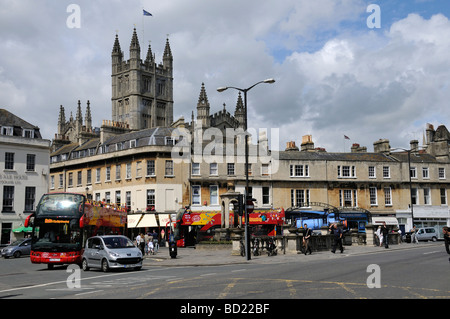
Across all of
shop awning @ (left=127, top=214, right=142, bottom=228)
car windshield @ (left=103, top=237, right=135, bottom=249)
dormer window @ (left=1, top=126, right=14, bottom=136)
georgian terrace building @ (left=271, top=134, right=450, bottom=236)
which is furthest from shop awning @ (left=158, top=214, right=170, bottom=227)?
car windshield @ (left=103, top=237, right=135, bottom=249)

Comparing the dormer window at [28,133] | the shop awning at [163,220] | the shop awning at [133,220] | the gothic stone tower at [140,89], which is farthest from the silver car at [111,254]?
the gothic stone tower at [140,89]

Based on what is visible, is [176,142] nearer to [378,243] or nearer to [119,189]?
[119,189]

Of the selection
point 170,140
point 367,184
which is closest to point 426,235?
point 367,184

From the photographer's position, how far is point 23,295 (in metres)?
13.6

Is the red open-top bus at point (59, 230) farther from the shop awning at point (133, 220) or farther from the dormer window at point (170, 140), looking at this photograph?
the dormer window at point (170, 140)

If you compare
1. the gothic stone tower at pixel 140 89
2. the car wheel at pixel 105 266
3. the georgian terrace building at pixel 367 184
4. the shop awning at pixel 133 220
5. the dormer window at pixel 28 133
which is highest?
the gothic stone tower at pixel 140 89

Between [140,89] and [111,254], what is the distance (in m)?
108

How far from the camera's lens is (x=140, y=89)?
125 metres

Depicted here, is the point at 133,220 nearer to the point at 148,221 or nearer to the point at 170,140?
the point at 148,221

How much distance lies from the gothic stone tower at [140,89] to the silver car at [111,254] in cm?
10067

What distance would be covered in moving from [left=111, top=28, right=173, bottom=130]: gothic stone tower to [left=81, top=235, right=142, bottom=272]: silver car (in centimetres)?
10067

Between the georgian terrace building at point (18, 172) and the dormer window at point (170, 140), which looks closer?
the georgian terrace building at point (18, 172)

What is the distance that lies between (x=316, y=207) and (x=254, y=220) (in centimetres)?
1113

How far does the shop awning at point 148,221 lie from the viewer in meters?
49.4
